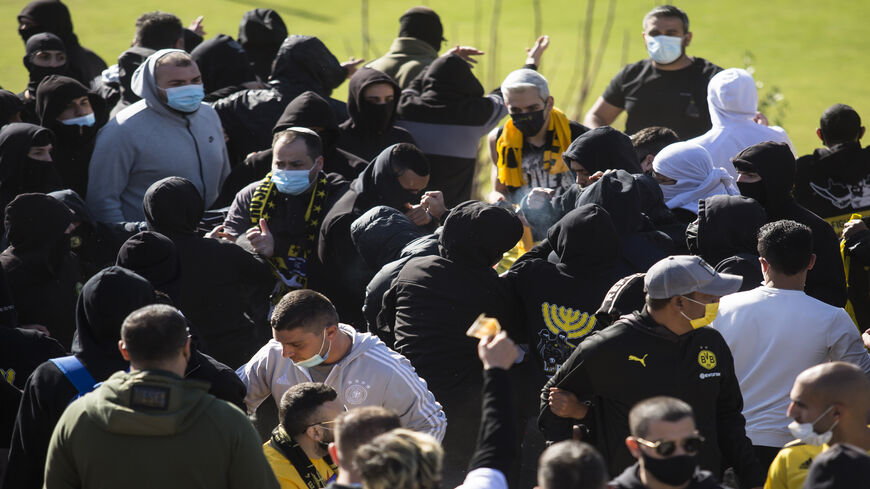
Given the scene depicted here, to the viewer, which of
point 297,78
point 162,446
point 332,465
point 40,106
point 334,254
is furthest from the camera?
point 297,78

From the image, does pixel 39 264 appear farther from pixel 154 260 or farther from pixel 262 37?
pixel 262 37

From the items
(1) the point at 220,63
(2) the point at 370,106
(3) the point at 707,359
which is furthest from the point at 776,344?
(1) the point at 220,63

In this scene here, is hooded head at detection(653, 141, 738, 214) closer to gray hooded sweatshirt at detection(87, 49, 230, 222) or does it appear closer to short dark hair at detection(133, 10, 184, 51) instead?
gray hooded sweatshirt at detection(87, 49, 230, 222)

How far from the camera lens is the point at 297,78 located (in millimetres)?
7496

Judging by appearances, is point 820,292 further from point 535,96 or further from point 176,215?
point 176,215

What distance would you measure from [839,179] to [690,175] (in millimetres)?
1126

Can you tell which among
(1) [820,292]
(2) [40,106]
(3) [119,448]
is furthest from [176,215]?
(1) [820,292]

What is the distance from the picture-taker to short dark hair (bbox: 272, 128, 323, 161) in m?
5.86

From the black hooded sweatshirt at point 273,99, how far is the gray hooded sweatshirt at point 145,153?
73 centimetres

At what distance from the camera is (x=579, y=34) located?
41.8 ft

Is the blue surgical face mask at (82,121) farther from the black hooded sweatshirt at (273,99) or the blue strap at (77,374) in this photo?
the blue strap at (77,374)

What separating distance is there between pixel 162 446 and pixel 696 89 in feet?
18.2

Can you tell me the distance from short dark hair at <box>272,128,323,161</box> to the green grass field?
21.7 ft

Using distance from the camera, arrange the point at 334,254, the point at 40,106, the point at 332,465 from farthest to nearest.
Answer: the point at 40,106, the point at 334,254, the point at 332,465
